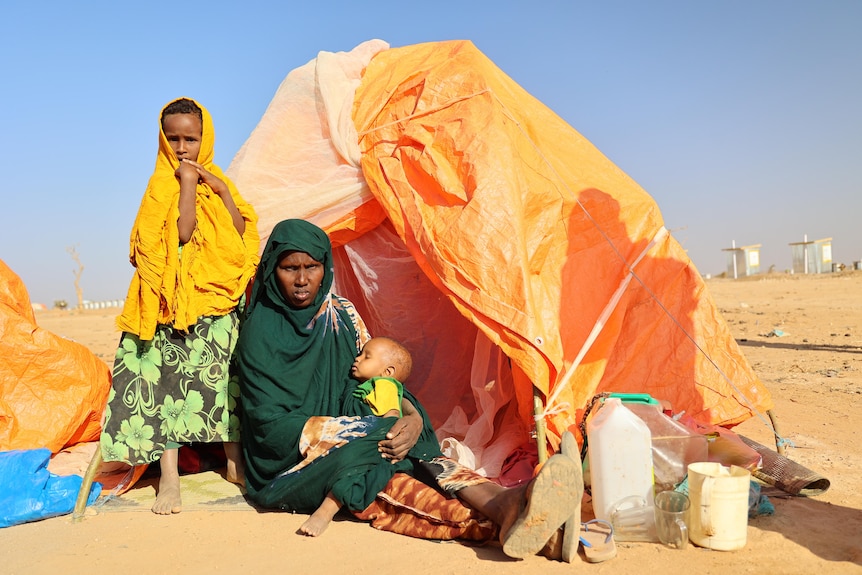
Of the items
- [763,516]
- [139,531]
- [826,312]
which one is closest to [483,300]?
[763,516]

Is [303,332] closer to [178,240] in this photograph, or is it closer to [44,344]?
[178,240]

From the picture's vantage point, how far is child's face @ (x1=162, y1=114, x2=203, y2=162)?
3.39m

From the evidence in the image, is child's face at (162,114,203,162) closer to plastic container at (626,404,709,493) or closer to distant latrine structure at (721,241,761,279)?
plastic container at (626,404,709,493)

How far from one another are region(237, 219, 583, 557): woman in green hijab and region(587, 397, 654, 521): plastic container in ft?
1.34

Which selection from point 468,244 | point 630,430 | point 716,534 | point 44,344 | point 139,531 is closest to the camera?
point 716,534

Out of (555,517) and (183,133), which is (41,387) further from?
(555,517)

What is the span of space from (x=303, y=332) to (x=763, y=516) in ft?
7.04

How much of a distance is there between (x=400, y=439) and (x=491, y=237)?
3.27 feet

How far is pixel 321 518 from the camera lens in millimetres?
2787

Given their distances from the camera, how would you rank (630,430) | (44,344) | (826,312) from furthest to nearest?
(826,312)
(44,344)
(630,430)

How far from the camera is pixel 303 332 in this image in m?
3.31

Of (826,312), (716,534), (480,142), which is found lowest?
(826,312)

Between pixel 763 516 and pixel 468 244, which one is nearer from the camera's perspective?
pixel 763 516

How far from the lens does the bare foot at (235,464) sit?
3543 millimetres
